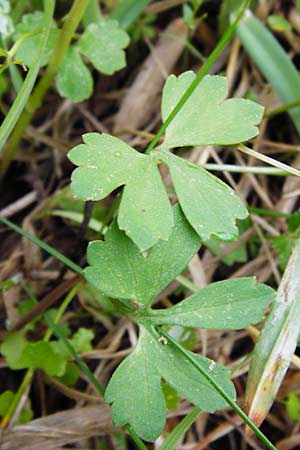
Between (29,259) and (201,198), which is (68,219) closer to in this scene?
(29,259)

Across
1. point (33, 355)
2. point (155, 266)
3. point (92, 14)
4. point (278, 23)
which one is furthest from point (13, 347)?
point (278, 23)

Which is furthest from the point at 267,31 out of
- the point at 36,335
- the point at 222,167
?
the point at 36,335

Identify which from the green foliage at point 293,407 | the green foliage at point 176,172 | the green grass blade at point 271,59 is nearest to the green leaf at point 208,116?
the green foliage at point 176,172

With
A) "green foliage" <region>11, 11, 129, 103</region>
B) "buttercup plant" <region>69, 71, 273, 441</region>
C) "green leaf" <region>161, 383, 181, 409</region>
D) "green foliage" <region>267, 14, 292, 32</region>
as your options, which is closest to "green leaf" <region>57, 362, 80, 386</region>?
"green leaf" <region>161, 383, 181, 409</region>

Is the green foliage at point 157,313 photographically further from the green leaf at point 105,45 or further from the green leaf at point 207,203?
the green leaf at point 105,45

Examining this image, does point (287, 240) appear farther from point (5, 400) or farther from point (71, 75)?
point (5, 400)

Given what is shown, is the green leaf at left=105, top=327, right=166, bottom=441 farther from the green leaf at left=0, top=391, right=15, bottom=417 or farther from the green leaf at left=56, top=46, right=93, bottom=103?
the green leaf at left=56, top=46, right=93, bottom=103

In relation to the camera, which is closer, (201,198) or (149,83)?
(201,198)
